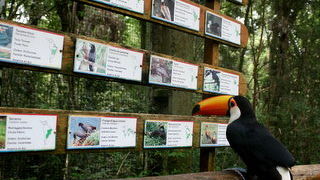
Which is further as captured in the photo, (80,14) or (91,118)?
(80,14)


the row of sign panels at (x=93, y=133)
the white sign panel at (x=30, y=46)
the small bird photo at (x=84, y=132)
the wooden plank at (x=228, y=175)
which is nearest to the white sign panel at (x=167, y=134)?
the row of sign panels at (x=93, y=133)

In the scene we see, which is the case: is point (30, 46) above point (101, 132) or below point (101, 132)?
above

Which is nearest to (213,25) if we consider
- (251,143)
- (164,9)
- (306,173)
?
(164,9)

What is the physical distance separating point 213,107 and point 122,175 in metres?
2.41

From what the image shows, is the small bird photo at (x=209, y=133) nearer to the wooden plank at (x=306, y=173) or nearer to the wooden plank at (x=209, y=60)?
the wooden plank at (x=209, y=60)

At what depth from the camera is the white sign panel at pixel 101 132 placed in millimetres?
2098

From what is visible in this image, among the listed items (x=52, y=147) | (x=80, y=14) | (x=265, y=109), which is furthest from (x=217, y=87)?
(x=265, y=109)

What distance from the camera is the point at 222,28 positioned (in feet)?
10.5

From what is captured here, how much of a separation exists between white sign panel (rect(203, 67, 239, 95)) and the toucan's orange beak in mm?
354

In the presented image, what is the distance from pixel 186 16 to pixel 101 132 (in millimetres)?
1345

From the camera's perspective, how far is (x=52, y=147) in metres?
2.01

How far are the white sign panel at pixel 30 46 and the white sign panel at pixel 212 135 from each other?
4.93 feet

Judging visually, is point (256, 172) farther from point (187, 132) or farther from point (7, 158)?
point (7, 158)

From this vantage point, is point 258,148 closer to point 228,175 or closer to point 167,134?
point 228,175
